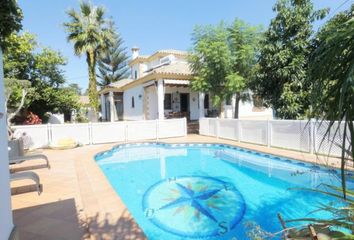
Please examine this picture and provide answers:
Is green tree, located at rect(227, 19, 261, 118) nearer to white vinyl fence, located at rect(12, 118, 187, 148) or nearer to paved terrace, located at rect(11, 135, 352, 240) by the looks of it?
white vinyl fence, located at rect(12, 118, 187, 148)

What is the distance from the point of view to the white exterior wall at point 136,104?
2241 centimetres

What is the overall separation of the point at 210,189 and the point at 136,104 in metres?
17.3

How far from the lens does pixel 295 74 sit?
37.1 feet

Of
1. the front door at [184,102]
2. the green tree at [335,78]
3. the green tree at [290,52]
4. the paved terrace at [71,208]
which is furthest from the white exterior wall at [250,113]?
the green tree at [335,78]

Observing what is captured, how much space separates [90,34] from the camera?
65.4ft

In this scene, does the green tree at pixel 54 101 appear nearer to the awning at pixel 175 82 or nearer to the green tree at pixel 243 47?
the awning at pixel 175 82

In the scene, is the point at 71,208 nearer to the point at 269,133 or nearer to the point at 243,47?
the point at 269,133

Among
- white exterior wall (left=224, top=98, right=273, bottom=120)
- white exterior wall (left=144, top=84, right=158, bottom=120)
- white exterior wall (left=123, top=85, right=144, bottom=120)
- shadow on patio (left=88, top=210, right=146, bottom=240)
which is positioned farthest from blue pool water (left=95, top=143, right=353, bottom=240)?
white exterior wall (left=123, top=85, right=144, bottom=120)

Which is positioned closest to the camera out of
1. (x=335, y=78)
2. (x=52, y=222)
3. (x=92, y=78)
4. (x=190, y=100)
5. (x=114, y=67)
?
(x=335, y=78)

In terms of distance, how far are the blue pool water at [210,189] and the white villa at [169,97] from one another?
636cm

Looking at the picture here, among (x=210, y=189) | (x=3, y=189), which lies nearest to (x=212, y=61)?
(x=210, y=189)

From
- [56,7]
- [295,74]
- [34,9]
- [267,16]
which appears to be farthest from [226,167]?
[56,7]

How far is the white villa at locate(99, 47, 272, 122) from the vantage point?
17550mm

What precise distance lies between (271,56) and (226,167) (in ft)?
19.2
